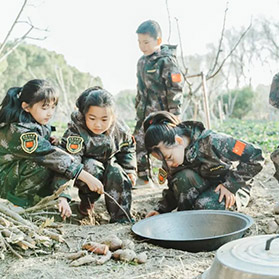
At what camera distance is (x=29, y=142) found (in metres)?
2.96

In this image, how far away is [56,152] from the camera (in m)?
2.95

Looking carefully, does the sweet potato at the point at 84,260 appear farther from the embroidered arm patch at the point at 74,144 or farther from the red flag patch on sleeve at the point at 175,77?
the red flag patch on sleeve at the point at 175,77

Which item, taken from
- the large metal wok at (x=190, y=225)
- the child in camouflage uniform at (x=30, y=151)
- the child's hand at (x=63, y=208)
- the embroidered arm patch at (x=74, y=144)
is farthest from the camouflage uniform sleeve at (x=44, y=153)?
the large metal wok at (x=190, y=225)

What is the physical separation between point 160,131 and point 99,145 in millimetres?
560

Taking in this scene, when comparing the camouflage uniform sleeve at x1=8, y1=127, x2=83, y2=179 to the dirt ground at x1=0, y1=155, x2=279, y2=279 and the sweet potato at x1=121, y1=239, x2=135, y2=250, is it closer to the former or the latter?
the dirt ground at x1=0, y1=155, x2=279, y2=279

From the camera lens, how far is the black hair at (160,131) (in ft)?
9.07

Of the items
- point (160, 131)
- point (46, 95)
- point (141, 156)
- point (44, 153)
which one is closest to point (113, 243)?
A: point (160, 131)

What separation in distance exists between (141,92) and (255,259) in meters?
3.54

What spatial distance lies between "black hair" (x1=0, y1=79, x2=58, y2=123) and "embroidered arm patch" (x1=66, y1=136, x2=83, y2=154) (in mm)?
298

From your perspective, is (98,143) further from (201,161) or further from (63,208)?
Answer: (201,161)

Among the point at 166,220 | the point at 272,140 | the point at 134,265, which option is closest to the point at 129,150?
the point at 166,220

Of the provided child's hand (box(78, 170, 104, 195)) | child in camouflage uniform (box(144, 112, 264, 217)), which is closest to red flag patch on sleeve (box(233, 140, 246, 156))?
child in camouflage uniform (box(144, 112, 264, 217))

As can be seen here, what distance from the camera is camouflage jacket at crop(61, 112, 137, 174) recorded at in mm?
3088

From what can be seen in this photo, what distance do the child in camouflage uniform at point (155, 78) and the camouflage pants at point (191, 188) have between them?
5.12 ft
